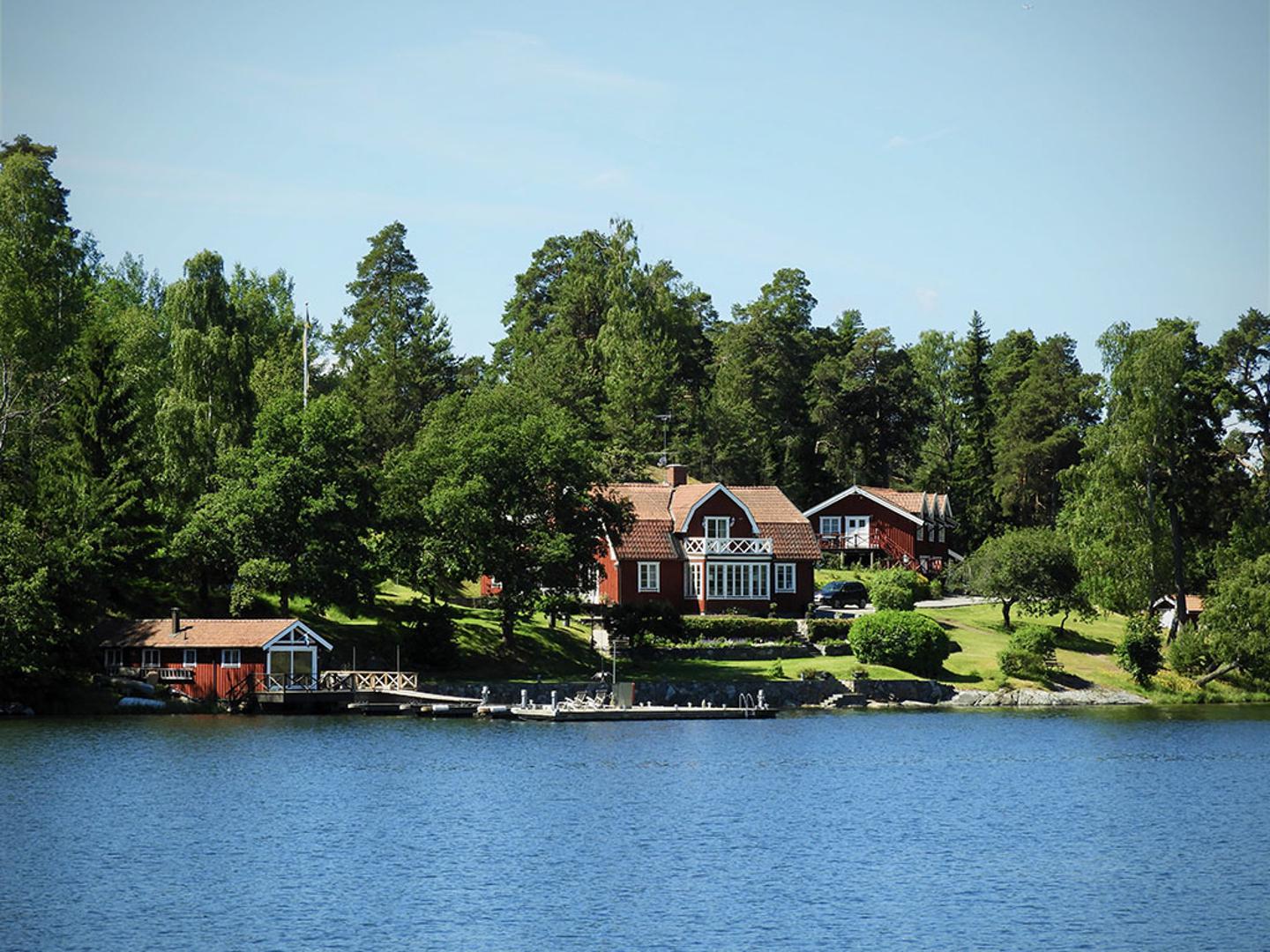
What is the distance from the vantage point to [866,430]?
110062 millimetres

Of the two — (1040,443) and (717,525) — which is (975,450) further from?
(717,525)

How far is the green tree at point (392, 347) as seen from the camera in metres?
102

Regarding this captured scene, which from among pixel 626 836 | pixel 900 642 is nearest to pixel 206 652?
pixel 900 642

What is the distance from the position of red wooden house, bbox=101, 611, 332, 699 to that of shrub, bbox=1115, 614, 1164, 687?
3608 cm

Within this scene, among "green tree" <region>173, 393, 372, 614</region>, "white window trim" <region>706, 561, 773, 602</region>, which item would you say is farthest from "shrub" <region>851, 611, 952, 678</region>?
"green tree" <region>173, 393, 372, 614</region>

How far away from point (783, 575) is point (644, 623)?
13.5 meters

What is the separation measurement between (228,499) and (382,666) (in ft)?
31.8

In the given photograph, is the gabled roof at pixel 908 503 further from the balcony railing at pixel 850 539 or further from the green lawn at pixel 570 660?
the green lawn at pixel 570 660

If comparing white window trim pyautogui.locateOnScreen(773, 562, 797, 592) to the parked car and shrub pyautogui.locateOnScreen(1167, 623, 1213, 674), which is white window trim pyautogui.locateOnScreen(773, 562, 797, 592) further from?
shrub pyautogui.locateOnScreen(1167, 623, 1213, 674)

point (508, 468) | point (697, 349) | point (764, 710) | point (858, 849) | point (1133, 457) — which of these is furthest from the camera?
point (697, 349)

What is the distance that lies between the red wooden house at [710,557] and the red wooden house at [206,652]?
20.1m

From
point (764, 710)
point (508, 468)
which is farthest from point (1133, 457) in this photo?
point (508, 468)

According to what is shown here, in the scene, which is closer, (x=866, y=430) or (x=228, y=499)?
(x=228, y=499)

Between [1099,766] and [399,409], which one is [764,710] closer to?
[1099,766]
